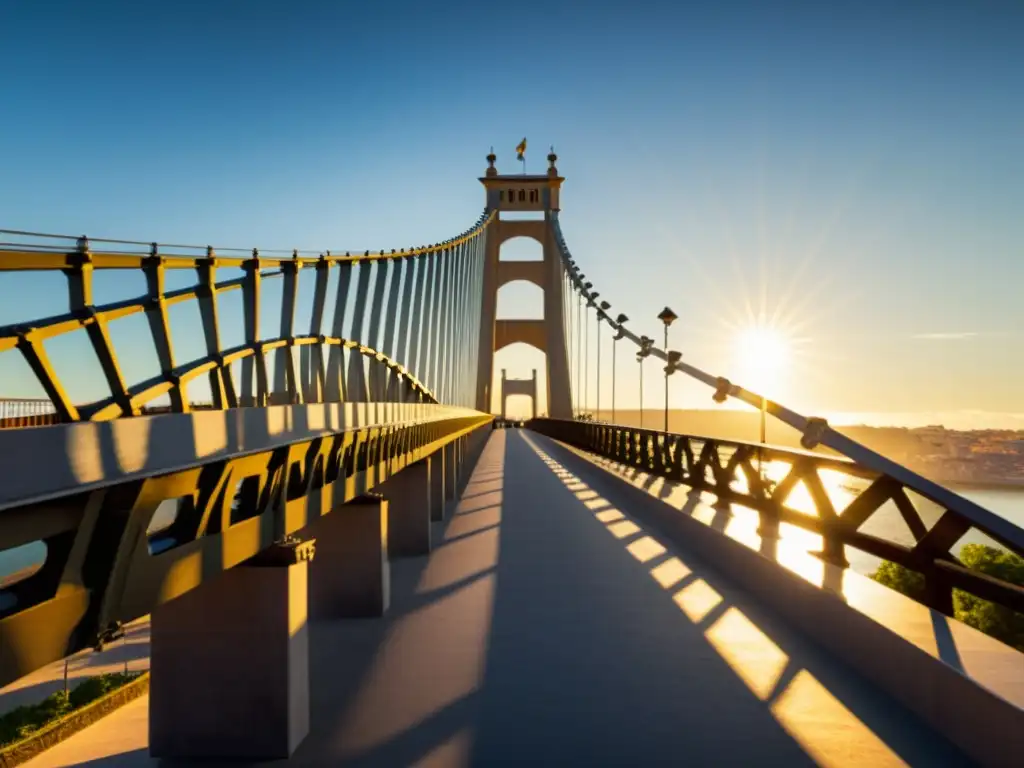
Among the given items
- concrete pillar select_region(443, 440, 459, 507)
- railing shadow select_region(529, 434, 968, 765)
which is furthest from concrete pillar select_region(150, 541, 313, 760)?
concrete pillar select_region(443, 440, 459, 507)

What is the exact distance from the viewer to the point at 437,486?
1838cm

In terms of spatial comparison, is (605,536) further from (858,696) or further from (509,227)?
(509,227)

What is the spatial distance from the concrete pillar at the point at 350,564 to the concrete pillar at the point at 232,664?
159 inches

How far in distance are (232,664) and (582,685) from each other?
8.60 feet

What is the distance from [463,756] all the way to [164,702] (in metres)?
2.00

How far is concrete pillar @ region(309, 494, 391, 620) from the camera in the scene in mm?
9758

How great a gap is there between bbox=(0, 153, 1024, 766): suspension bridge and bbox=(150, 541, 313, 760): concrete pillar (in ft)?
0.05

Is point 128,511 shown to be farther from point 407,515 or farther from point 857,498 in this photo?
point 407,515

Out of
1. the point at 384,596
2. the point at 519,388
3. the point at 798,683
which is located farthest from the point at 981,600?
the point at 519,388

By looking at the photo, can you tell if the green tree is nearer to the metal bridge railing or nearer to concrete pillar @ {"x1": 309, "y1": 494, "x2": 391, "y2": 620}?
the metal bridge railing

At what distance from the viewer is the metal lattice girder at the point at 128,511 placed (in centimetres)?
272

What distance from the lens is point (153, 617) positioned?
5.67 meters

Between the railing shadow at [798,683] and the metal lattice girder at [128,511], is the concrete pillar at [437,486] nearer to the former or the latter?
the railing shadow at [798,683]

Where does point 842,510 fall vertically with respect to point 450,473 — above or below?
above
